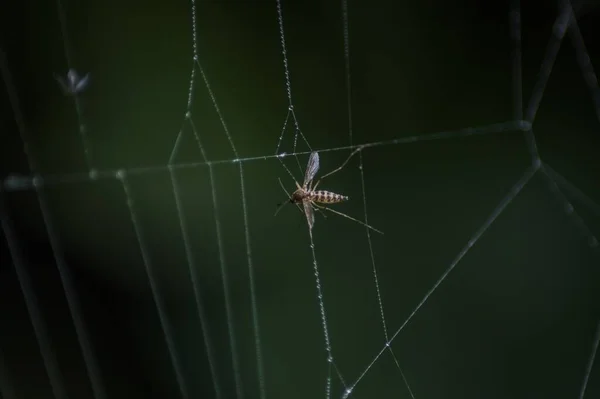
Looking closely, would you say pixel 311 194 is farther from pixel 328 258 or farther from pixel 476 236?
pixel 476 236

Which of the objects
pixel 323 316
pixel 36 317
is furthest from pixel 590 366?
pixel 36 317

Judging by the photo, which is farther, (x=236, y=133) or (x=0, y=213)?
(x=236, y=133)

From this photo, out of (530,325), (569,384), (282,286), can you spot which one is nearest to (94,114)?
(282,286)

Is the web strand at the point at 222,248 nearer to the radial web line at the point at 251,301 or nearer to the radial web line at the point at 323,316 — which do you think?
the radial web line at the point at 251,301

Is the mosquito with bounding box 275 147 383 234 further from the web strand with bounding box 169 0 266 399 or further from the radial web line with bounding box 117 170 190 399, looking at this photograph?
the radial web line with bounding box 117 170 190 399

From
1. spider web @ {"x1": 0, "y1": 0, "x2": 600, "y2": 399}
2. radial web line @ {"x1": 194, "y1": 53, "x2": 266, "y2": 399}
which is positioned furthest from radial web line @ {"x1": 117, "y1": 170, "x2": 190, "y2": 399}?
radial web line @ {"x1": 194, "y1": 53, "x2": 266, "y2": 399}

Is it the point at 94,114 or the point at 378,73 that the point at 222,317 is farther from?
the point at 378,73
